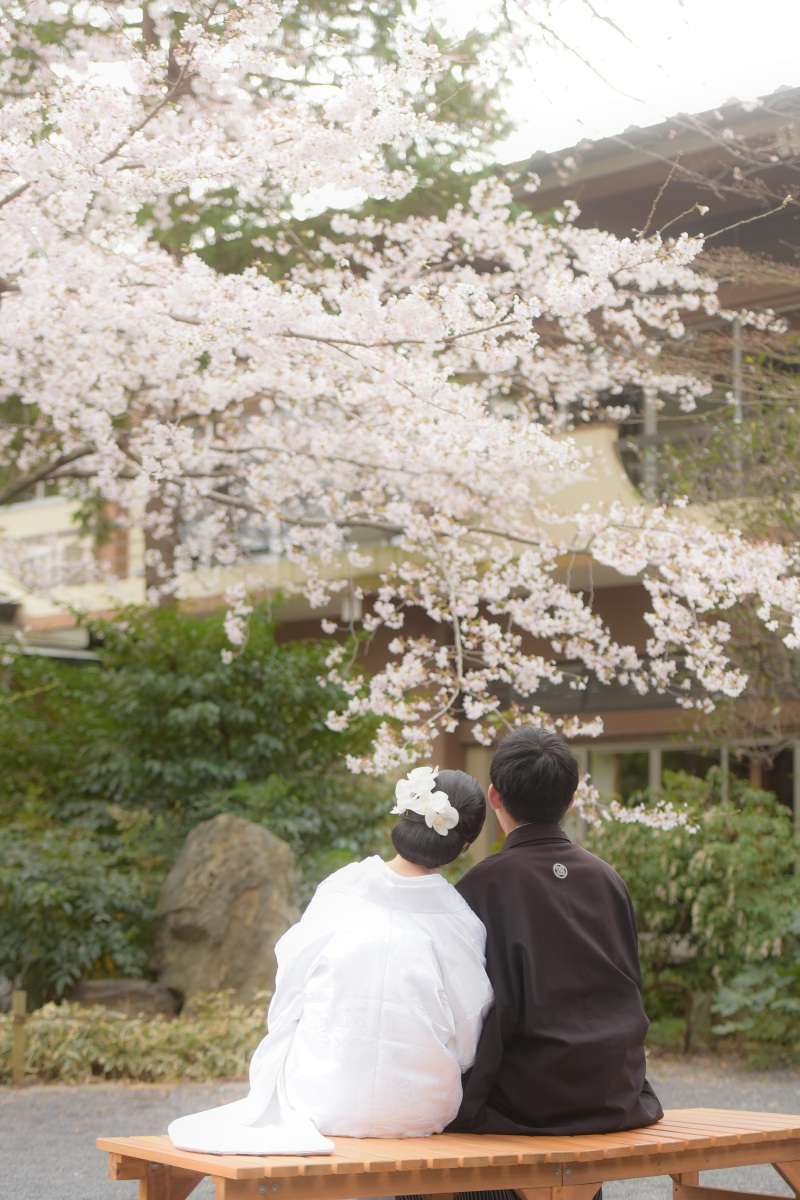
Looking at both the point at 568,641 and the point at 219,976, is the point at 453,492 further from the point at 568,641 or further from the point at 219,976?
the point at 219,976

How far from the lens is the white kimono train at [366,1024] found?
298cm

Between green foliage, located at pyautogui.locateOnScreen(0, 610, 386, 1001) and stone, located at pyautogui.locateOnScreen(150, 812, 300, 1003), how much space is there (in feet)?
1.87

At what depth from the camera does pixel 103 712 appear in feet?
33.8

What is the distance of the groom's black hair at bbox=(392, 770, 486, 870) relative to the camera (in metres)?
3.16

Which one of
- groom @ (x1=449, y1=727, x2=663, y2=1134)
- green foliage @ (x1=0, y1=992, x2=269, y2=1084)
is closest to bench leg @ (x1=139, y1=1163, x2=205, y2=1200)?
groom @ (x1=449, y1=727, x2=663, y2=1134)

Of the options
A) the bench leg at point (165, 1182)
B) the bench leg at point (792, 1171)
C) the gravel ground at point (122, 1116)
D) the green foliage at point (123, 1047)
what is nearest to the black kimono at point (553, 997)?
the bench leg at point (792, 1171)

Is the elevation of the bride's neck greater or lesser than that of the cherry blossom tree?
lesser

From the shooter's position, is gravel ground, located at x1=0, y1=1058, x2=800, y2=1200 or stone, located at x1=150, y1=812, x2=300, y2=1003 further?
stone, located at x1=150, y1=812, x2=300, y2=1003

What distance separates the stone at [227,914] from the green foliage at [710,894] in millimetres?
2231

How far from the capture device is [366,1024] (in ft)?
9.78

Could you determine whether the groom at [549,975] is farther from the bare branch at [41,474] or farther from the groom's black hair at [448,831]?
the bare branch at [41,474]

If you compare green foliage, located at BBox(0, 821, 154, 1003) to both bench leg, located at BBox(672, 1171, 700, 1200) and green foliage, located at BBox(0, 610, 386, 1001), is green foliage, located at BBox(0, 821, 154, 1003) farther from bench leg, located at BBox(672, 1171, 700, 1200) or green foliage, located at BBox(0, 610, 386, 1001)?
bench leg, located at BBox(672, 1171, 700, 1200)

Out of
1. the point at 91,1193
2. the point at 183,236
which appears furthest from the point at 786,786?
the point at 91,1193

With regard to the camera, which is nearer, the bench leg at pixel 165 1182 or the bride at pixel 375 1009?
the bride at pixel 375 1009
